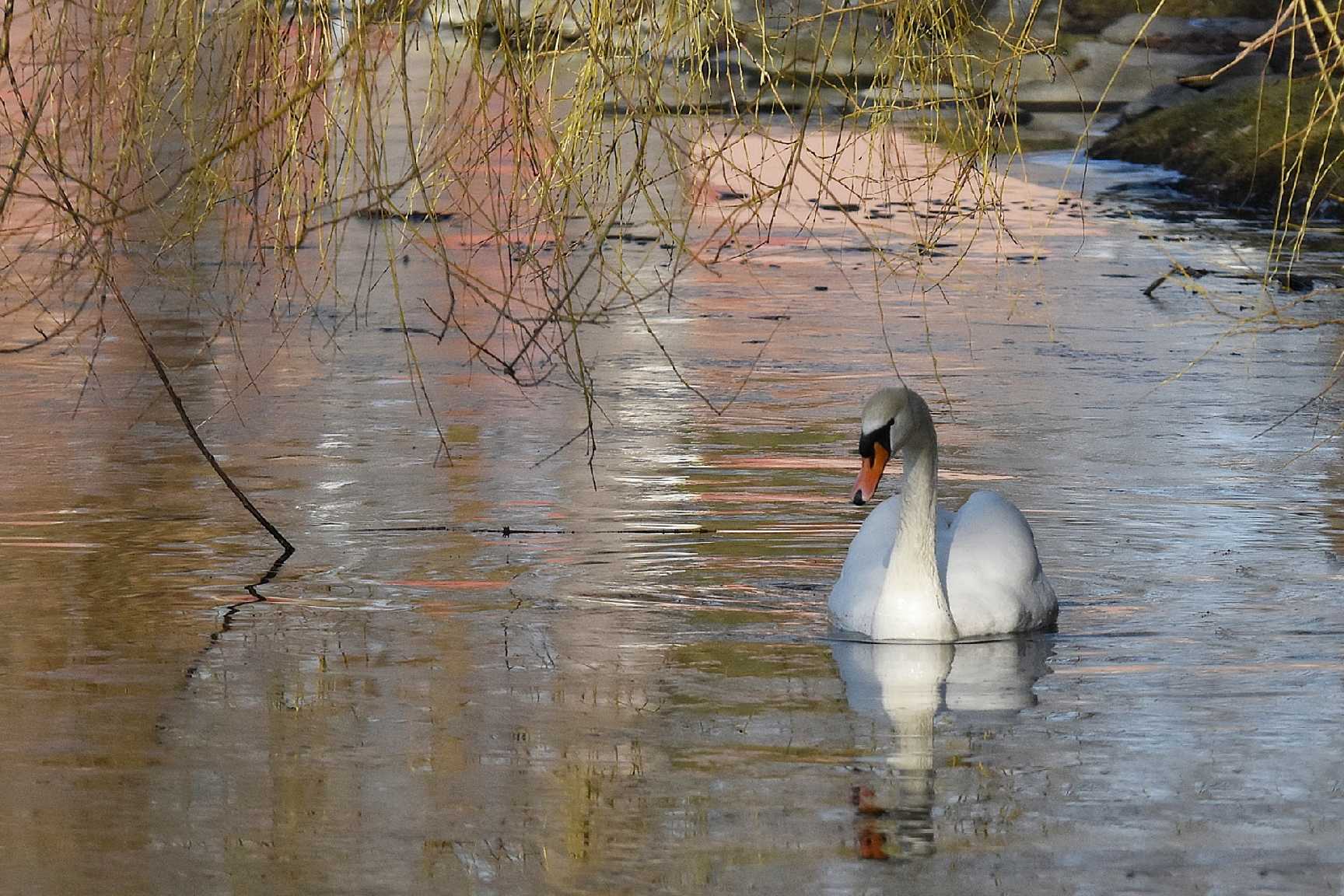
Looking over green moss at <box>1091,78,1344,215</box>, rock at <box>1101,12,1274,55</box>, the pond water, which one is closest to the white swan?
the pond water

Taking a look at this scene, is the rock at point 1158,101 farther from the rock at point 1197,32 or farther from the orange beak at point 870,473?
the orange beak at point 870,473

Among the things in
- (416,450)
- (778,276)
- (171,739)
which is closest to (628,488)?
(416,450)

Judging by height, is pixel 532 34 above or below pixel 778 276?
above

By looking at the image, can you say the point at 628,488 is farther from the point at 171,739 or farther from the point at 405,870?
the point at 405,870

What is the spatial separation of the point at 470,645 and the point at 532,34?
132 inches

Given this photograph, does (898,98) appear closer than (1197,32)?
Yes

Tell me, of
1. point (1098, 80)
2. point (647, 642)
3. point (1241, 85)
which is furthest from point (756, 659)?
point (1098, 80)

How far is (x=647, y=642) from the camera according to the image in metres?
7.44

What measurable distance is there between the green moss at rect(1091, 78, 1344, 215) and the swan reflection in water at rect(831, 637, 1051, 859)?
40.2ft

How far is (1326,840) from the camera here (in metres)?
5.44

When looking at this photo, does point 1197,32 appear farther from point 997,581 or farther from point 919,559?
point 919,559

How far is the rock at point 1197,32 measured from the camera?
34250 mm

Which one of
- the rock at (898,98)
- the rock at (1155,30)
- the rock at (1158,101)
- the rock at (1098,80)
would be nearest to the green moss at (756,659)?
the rock at (898,98)

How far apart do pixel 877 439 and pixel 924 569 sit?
1.47ft
